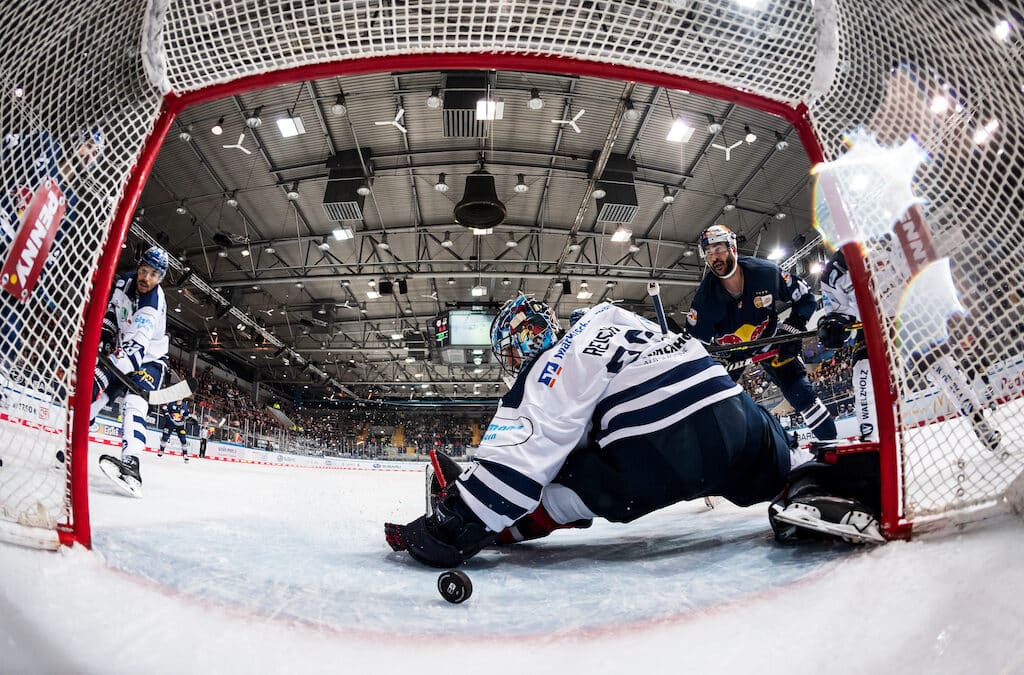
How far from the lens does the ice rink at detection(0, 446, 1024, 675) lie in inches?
27.4

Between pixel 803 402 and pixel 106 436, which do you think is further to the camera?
pixel 106 436

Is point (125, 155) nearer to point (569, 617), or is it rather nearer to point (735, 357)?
point (569, 617)

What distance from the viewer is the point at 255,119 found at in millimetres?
8102

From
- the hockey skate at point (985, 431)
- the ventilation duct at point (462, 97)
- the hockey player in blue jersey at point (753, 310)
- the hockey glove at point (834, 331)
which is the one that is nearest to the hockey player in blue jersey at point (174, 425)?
the ventilation duct at point (462, 97)

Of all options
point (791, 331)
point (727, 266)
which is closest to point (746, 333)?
point (791, 331)

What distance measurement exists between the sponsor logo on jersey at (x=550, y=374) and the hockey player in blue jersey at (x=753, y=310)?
194 cm

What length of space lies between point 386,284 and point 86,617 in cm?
1223

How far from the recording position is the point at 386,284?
12672 millimetres

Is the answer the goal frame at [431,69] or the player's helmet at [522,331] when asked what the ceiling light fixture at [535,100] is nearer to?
the player's helmet at [522,331]

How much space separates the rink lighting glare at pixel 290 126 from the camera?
8156 mm

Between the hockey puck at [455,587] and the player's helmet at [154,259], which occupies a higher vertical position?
the player's helmet at [154,259]

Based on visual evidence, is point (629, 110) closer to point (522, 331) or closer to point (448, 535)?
point (522, 331)

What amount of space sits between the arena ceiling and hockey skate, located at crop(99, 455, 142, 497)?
6.38 m

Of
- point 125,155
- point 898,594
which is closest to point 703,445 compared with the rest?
point 898,594
